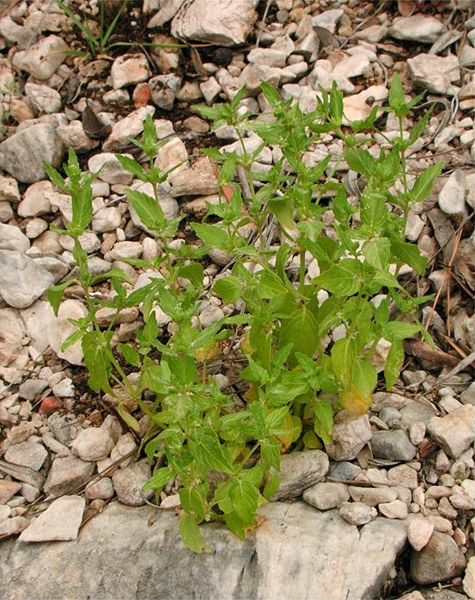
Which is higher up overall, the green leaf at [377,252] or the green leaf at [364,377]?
the green leaf at [377,252]

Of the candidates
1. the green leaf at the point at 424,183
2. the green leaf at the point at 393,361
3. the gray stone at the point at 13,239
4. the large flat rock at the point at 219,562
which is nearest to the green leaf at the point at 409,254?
the green leaf at the point at 424,183

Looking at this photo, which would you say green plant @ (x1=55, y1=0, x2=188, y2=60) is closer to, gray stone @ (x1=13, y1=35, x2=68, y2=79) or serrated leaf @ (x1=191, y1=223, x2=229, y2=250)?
gray stone @ (x1=13, y1=35, x2=68, y2=79)

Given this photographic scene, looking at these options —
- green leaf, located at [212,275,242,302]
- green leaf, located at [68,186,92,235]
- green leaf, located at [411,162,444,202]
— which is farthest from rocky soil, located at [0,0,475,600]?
green leaf, located at [411,162,444,202]

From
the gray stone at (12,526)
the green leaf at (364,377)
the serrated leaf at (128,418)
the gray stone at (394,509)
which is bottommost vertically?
the gray stone at (394,509)

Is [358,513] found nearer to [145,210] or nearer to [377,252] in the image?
[377,252]

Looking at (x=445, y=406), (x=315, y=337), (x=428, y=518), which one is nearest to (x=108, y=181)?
(x=315, y=337)

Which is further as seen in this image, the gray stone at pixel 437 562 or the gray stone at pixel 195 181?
the gray stone at pixel 195 181

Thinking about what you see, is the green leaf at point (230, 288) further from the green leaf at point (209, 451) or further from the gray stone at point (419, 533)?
the gray stone at point (419, 533)
